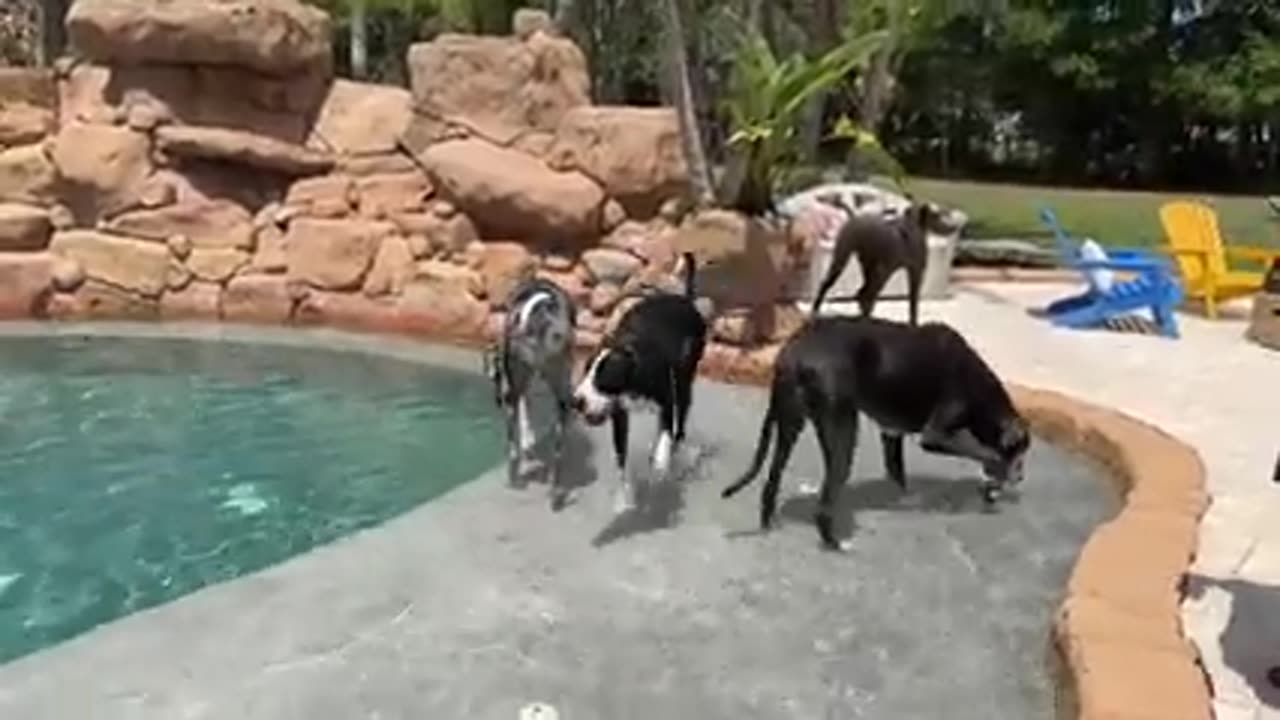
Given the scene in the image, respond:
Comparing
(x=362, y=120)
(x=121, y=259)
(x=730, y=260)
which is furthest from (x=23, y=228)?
(x=730, y=260)

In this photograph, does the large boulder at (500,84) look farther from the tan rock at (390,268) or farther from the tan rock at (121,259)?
the tan rock at (121,259)

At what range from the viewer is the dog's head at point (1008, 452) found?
5098 mm

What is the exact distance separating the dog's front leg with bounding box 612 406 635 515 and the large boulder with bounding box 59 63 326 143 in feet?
18.6

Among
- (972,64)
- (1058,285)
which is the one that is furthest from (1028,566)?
(972,64)

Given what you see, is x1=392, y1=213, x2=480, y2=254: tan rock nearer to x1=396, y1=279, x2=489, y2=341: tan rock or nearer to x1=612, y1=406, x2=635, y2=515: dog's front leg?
x1=396, y1=279, x2=489, y2=341: tan rock

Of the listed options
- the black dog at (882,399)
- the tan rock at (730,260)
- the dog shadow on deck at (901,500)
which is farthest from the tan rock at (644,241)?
the black dog at (882,399)

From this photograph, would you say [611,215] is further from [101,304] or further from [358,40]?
[358,40]

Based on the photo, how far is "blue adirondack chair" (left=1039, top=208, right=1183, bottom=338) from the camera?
899cm

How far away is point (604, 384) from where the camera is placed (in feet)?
15.5

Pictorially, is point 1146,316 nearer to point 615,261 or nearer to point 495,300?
point 615,261

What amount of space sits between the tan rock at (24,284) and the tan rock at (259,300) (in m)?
1.14

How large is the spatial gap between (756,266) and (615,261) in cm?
115

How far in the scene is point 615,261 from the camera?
9.02 metres

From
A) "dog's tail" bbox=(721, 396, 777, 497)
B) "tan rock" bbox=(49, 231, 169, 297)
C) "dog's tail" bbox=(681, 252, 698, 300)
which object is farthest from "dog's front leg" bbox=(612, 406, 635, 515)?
"tan rock" bbox=(49, 231, 169, 297)
